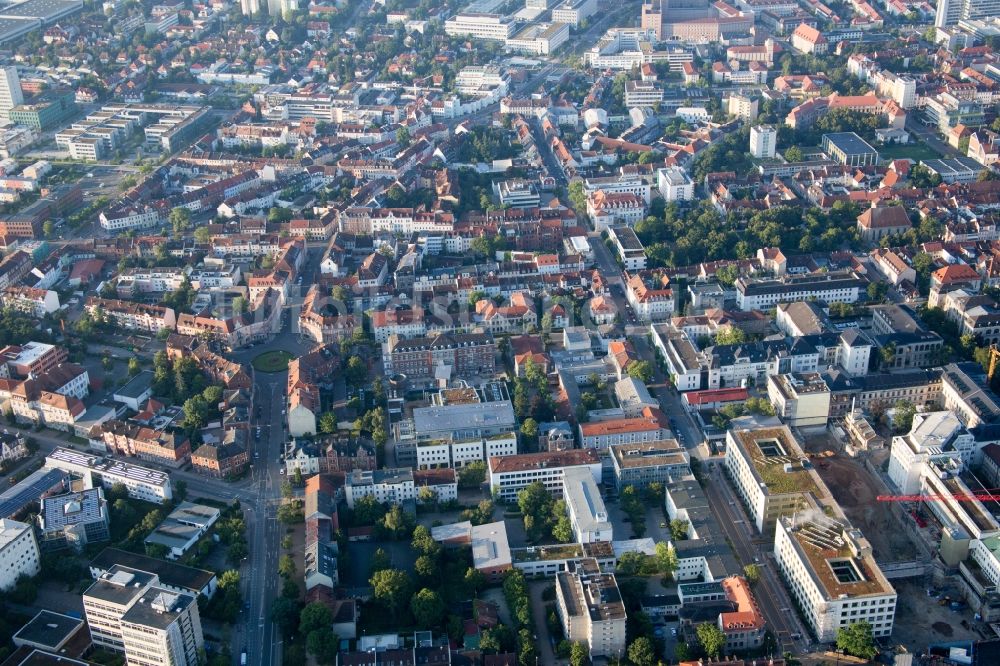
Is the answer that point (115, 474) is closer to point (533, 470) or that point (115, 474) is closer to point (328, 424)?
point (328, 424)

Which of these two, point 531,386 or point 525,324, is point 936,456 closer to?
point 531,386

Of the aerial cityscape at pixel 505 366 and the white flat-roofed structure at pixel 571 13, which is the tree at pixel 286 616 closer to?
the aerial cityscape at pixel 505 366

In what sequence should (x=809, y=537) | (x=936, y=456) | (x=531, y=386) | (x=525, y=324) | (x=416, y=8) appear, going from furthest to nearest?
(x=416, y=8) → (x=525, y=324) → (x=531, y=386) → (x=936, y=456) → (x=809, y=537)

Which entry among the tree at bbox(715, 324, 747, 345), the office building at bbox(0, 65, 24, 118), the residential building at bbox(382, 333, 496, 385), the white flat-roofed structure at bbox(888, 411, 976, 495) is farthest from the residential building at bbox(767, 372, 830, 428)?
the office building at bbox(0, 65, 24, 118)

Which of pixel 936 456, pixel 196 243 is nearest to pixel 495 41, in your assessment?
pixel 196 243

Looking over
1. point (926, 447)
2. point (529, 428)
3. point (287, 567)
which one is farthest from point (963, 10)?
point (287, 567)

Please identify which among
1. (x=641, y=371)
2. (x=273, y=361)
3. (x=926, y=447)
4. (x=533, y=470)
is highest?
(x=926, y=447)
